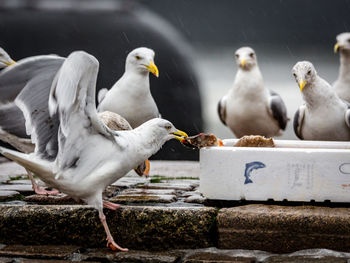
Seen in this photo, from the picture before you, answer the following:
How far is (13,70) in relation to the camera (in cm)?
304

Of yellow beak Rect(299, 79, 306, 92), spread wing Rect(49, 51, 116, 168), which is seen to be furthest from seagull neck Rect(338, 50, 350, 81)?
spread wing Rect(49, 51, 116, 168)

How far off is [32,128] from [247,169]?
4.00 ft

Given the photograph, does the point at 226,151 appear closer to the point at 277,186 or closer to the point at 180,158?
the point at 277,186

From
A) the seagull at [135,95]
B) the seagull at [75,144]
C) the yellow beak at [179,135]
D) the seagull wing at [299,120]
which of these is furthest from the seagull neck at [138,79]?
the seagull at [75,144]

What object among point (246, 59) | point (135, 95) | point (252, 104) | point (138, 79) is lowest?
point (252, 104)

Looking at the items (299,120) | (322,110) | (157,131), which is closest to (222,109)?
(299,120)

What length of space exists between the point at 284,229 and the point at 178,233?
57 cm

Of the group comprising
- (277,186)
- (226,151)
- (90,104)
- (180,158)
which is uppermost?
(90,104)

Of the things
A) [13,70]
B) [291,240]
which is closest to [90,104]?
[13,70]

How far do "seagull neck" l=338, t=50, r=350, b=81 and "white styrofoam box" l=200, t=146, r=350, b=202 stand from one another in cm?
310

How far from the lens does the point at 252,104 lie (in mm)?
6465

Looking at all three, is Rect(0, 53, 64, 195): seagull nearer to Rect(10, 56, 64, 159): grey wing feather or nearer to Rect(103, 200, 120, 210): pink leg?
Rect(10, 56, 64, 159): grey wing feather

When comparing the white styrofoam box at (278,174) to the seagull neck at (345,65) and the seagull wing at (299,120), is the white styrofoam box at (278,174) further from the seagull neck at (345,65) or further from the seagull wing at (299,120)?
the seagull neck at (345,65)

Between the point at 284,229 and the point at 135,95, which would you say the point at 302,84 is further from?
the point at 284,229
